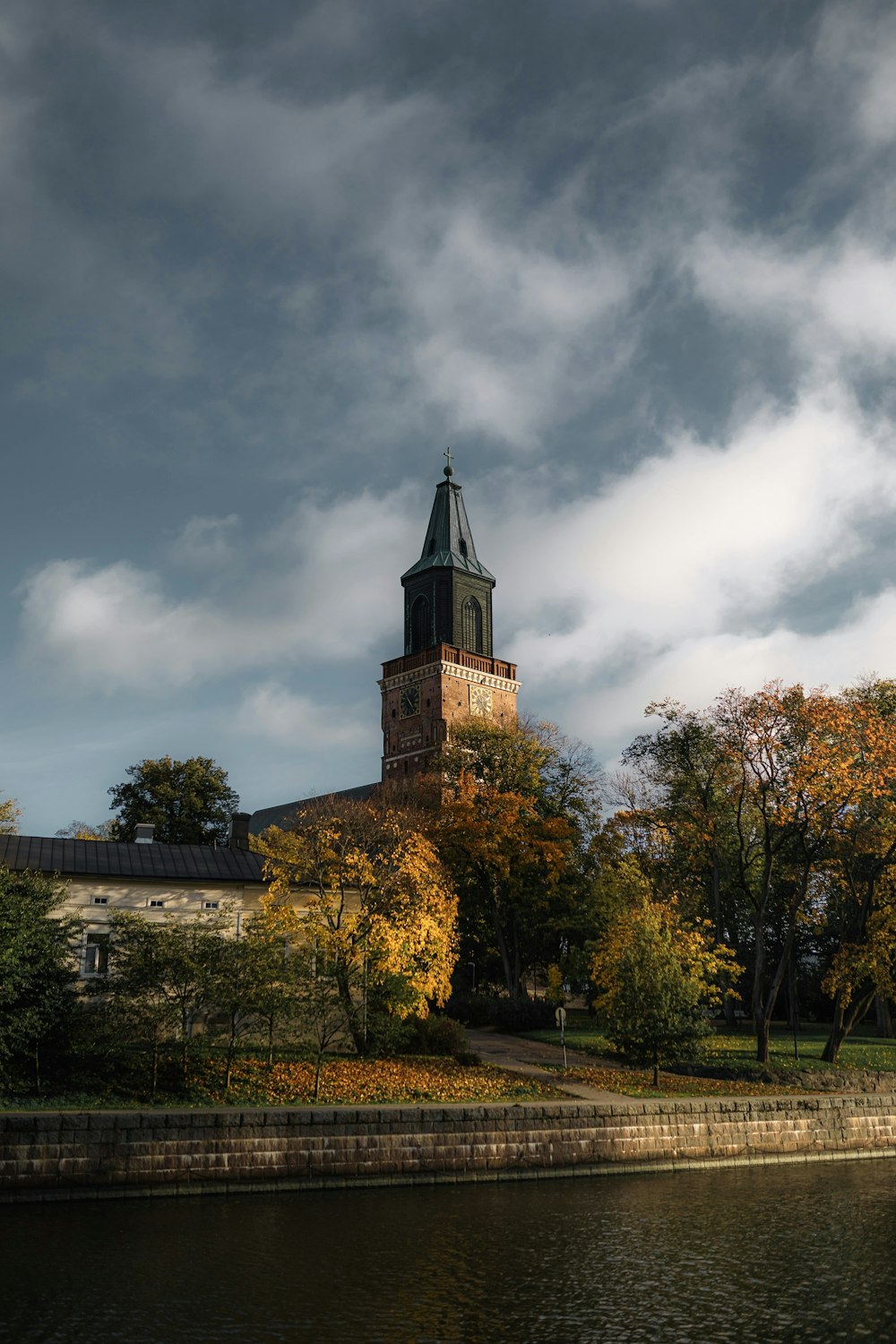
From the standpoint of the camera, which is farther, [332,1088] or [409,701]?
[409,701]

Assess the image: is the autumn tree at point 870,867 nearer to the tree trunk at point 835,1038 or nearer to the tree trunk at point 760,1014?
the tree trunk at point 835,1038

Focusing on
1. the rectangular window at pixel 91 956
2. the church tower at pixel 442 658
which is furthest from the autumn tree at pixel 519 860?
the church tower at pixel 442 658

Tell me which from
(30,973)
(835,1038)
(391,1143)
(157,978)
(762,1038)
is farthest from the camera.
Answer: (835,1038)

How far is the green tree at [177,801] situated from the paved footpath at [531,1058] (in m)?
23.9

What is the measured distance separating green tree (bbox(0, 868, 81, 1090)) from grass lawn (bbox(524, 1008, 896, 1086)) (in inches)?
711

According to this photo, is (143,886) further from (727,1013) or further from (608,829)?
(727,1013)

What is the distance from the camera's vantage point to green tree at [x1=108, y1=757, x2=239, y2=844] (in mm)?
60656

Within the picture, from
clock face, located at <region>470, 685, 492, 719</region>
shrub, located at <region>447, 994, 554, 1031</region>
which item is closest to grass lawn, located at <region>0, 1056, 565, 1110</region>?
shrub, located at <region>447, 994, 554, 1031</region>

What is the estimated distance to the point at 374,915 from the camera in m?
32.2

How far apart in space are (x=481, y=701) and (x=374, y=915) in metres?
54.5

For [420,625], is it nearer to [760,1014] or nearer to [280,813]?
[280,813]

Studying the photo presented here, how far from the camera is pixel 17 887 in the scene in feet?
91.7

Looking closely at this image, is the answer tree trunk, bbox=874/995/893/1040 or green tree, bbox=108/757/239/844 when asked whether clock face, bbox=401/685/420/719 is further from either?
tree trunk, bbox=874/995/893/1040

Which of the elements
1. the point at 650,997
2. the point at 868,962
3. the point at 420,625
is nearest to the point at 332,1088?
the point at 650,997
